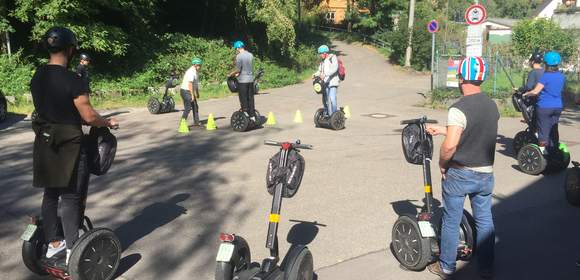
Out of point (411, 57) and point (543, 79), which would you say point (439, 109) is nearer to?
point (543, 79)

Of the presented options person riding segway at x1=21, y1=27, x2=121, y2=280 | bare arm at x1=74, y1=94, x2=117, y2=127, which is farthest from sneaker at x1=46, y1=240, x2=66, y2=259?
bare arm at x1=74, y1=94, x2=117, y2=127

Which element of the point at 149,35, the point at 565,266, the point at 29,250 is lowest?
the point at 565,266

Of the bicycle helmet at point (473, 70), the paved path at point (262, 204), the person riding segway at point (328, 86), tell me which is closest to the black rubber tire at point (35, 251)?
the paved path at point (262, 204)

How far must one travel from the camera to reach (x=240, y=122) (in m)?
12.2

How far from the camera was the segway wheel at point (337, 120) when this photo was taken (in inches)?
492

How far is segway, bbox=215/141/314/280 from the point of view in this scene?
12.1ft

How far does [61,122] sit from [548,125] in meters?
6.83

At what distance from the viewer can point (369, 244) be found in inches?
210

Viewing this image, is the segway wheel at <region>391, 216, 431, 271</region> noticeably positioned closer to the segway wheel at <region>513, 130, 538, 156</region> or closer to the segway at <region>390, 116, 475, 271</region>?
the segway at <region>390, 116, 475, 271</region>

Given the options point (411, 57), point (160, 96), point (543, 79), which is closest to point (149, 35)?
point (160, 96)

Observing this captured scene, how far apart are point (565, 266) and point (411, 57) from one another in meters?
30.7

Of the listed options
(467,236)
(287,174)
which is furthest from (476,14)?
(287,174)

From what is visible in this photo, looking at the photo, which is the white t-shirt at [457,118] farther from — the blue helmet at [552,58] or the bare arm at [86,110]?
the blue helmet at [552,58]

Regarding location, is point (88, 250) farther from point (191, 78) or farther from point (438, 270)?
point (191, 78)
